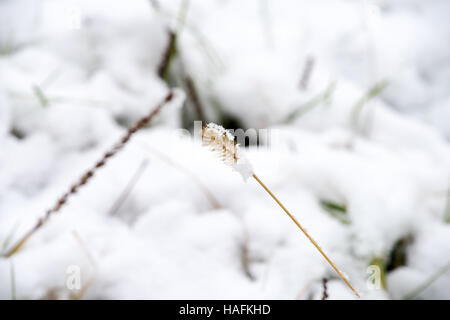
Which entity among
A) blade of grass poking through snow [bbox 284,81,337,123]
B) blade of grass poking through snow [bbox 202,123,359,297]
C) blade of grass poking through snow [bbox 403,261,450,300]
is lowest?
blade of grass poking through snow [bbox 403,261,450,300]

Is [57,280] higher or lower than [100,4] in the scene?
lower

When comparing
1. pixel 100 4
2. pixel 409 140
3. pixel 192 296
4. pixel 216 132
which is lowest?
pixel 192 296

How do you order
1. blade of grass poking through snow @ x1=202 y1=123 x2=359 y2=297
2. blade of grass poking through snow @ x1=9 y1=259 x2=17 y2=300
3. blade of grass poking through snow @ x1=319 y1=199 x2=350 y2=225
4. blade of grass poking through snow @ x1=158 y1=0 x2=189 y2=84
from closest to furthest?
blade of grass poking through snow @ x1=202 y1=123 x2=359 y2=297, blade of grass poking through snow @ x1=9 y1=259 x2=17 y2=300, blade of grass poking through snow @ x1=319 y1=199 x2=350 y2=225, blade of grass poking through snow @ x1=158 y1=0 x2=189 y2=84

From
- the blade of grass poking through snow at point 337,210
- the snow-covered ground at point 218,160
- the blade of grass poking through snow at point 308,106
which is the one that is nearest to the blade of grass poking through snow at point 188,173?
the snow-covered ground at point 218,160

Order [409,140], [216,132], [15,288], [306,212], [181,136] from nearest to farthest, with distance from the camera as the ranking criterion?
[216,132]
[15,288]
[306,212]
[181,136]
[409,140]

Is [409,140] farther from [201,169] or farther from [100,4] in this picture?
[100,4]

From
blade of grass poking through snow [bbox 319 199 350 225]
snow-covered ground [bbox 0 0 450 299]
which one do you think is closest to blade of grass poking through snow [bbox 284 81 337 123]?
snow-covered ground [bbox 0 0 450 299]

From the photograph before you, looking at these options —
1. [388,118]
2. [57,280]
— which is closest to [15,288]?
[57,280]

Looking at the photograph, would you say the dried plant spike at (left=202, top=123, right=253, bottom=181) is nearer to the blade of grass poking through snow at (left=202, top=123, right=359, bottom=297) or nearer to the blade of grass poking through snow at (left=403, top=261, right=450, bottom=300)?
the blade of grass poking through snow at (left=202, top=123, right=359, bottom=297)

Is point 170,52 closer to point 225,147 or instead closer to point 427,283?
point 225,147
